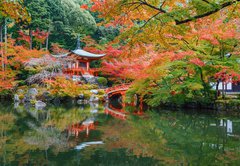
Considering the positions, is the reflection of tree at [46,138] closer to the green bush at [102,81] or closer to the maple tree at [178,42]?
the maple tree at [178,42]

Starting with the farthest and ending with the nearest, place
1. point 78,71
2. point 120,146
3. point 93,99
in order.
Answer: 1. point 78,71
2. point 93,99
3. point 120,146

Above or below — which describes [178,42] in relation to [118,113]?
above

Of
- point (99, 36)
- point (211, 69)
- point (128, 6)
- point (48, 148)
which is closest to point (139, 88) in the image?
point (211, 69)

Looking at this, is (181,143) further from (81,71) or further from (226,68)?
(81,71)

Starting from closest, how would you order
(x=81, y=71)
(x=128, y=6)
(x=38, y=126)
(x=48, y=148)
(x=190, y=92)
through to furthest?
(x=128, y=6) → (x=48, y=148) → (x=38, y=126) → (x=190, y=92) → (x=81, y=71)

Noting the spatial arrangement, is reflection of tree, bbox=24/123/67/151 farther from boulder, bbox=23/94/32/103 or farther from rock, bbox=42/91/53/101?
boulder, bbox=23/94/32/103

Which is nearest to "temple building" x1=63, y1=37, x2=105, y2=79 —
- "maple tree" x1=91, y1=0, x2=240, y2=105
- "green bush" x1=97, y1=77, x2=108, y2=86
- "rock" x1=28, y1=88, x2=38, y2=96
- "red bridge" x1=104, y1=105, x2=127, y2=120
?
"green bush" x1=97, y1=77, x2=108, y2=86

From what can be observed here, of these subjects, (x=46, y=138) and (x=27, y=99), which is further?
(x=27, y=99)

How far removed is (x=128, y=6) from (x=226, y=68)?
7387 millimetres

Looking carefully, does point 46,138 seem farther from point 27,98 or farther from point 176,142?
point 27,98

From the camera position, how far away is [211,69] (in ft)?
36.9

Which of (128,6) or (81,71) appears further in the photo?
(81,71)

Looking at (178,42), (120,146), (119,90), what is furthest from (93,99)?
(120,146)

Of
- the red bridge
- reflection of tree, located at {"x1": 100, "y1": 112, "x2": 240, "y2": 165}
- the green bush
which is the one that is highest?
the green bush
